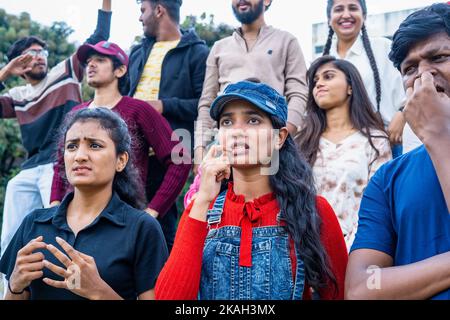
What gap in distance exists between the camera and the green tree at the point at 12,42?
36.4 feet

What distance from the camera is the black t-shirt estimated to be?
2.81 meters

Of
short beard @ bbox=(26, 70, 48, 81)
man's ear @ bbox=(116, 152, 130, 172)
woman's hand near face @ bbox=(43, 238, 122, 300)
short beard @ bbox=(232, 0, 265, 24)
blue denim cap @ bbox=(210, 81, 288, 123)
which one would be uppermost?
short beard @ bbox=(232, 0, 265, 24)

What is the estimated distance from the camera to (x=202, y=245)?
258cm

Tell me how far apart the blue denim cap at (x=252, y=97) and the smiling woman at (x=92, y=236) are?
0.66 meters

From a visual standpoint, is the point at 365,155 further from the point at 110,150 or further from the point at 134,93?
the point at 134,93

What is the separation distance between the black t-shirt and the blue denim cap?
664mm

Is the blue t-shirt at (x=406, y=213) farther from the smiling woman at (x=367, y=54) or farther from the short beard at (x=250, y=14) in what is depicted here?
the short beard at (x=250, y=14)

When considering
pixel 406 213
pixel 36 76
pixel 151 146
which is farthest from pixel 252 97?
pixel 36 76

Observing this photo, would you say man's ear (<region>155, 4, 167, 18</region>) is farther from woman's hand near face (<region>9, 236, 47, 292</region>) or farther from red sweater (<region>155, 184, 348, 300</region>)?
woman's hand near face (<region>9, 236, 47, 292</region>)

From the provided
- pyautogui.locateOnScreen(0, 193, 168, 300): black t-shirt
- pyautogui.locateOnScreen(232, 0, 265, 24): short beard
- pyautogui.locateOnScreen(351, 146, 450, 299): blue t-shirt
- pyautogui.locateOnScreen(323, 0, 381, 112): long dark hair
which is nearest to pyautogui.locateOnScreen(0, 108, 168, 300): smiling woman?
pyautogui.locateOnScreen(0, 193, 168, 300): black t-shirt

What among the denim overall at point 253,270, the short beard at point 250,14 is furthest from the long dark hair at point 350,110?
the denim overall at point 253,270

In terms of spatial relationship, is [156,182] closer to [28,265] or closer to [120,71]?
[120,71]
